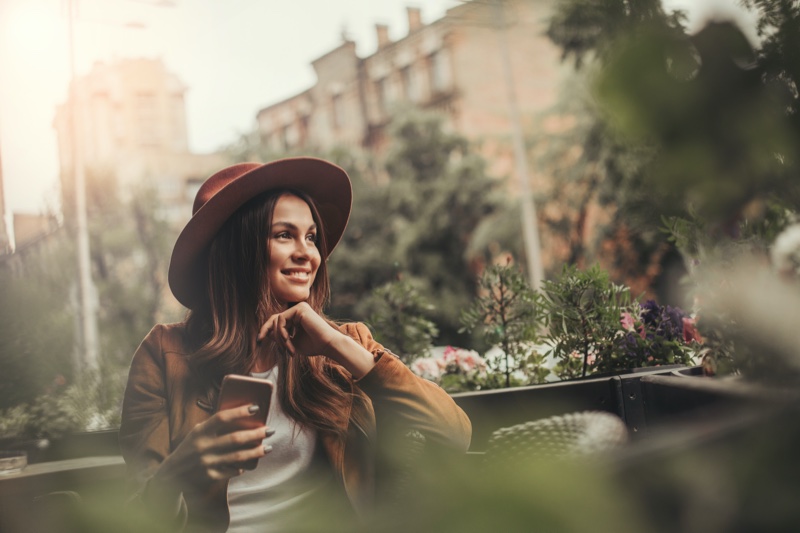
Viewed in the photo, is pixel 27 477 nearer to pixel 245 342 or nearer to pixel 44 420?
pixel 44 420

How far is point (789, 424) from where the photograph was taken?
0.23m

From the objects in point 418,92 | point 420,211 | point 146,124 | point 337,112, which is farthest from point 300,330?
point 418,92

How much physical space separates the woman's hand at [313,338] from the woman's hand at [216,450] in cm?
20

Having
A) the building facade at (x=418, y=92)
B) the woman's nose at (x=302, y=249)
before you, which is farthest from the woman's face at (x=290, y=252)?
the building facade at (x=418, y=92)

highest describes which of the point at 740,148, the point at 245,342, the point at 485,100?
the point at 485,100

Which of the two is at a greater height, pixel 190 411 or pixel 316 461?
pixel 190 411

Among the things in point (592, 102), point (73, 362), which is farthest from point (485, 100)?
point (592, 102)

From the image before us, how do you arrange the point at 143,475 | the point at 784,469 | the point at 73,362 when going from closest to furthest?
the point at 784,469 → the point at 143,475 → the point at 73,362

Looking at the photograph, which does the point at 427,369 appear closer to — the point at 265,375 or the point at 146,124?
the point at 265,375

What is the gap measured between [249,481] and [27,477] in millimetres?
556

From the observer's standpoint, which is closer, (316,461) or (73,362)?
(316,461)

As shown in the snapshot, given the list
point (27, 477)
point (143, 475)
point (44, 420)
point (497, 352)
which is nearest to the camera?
point (143, 475)

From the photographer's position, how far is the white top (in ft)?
5.23

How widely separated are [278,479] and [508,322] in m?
1.25
